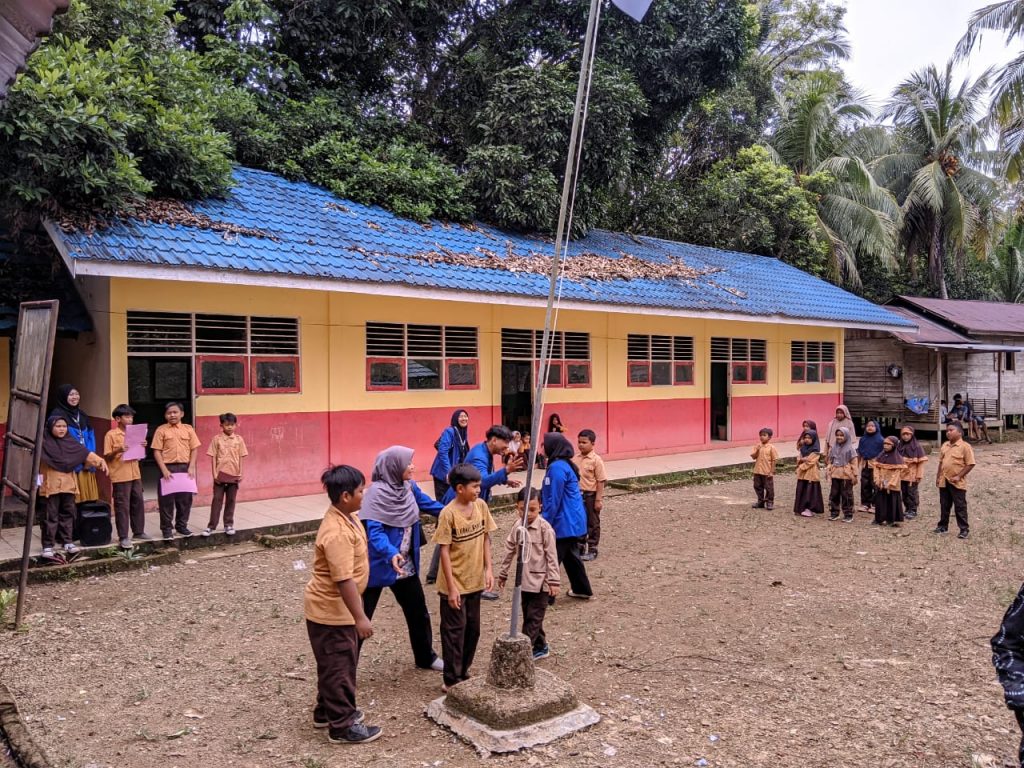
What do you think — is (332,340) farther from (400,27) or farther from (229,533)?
(400,27)

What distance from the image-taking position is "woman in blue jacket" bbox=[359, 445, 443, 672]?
4.32m

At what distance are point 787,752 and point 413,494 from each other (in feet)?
7.90

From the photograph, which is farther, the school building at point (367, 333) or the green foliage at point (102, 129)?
the school building at point (367, 333)

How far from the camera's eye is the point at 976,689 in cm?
444

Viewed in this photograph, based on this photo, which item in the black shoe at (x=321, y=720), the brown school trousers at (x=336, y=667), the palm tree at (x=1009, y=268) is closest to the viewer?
the brown school trousers at (x=336, y=667)

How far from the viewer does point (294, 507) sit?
9203mm

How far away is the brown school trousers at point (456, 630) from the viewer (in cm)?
439

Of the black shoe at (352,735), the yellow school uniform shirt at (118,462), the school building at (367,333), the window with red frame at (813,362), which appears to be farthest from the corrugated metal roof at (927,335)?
the black shoe at (352,735)

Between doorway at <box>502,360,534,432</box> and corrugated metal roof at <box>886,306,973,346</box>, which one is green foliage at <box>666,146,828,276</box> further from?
doorway at <box>502,360,534,432</box>

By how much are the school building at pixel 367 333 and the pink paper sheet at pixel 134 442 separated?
1.29m

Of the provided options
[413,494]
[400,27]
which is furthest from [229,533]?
[400,27]

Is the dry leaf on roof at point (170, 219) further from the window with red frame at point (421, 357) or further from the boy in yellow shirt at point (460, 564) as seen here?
the boy in yellow shirt at point (460, 564)

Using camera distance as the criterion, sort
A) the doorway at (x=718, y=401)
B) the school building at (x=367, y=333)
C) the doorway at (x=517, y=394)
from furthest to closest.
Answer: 1. the doorway at (x=718, y=401)
2. the doorway at (x=517, y=394)
3. the school building at (x=367, y=333)

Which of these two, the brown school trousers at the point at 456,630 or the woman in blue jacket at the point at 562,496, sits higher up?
the woman in blue jacket at the point at 562,496
